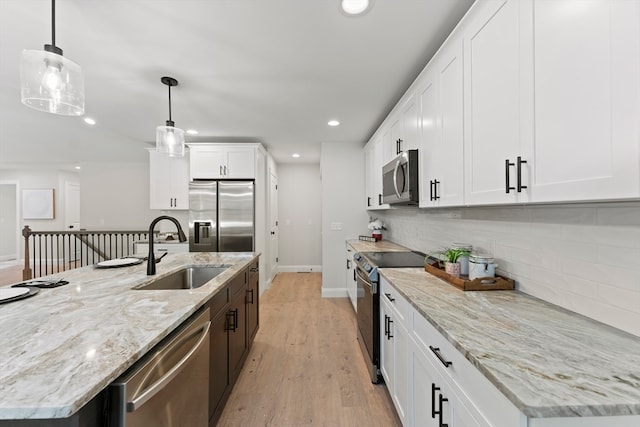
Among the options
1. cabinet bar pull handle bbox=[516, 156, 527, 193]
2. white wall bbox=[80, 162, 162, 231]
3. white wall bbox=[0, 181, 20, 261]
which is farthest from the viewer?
white wall bbox=[0, 181, 20, 261]

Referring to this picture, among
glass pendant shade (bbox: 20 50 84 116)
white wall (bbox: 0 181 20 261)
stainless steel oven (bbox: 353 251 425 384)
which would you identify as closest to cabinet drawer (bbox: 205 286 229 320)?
stainless steel oven (bbox: 353 251 425 384)

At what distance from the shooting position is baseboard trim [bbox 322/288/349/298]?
14.1 ft

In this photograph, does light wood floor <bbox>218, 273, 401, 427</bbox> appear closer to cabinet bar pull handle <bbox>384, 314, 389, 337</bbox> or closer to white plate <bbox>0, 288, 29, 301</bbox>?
cabinet bar pull handle <bbox>384, 314, 389, 337</bbox>

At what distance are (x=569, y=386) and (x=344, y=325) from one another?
277 centimetres

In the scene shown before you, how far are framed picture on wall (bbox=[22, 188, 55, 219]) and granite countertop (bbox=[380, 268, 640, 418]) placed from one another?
9.73 meters

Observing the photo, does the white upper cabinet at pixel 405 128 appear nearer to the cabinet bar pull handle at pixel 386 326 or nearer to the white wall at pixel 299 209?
the cabinet bar pull handle at pixel 386 326

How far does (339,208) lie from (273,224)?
5.56 ft

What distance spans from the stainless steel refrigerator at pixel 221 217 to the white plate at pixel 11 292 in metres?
2.68

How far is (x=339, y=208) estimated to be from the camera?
433 cm

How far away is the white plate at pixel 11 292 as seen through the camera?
1.26 meters

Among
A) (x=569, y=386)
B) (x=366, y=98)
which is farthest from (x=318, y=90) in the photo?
(x=569, y=386)

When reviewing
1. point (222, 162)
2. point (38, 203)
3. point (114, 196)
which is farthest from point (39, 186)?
point (222, 162)

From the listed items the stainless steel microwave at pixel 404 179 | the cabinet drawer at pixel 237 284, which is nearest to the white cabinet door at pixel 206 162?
the cabinet drawer at pixel 237 284

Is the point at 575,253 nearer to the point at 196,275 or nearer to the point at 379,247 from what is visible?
the point at 379,247
